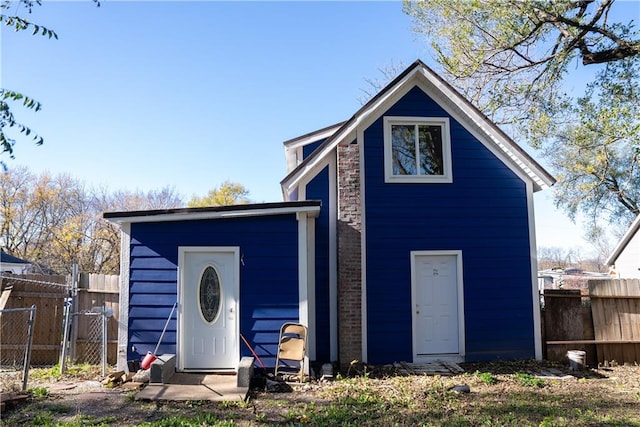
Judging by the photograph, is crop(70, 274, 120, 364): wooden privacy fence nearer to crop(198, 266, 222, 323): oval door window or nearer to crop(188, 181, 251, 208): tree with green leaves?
crop(198, 266, 222, 323): oval door window

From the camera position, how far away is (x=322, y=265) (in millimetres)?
9156

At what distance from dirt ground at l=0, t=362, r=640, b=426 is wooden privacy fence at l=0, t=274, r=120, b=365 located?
128 cm

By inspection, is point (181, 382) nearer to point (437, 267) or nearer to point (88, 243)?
point (437, 267)

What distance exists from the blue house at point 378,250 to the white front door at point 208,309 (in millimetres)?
19

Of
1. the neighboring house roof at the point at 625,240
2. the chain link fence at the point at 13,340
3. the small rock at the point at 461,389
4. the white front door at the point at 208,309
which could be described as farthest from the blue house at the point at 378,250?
the neighboring house roof at the point at 625,240

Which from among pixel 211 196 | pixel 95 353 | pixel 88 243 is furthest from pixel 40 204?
pixel 95 353

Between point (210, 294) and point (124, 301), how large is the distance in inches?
58.6

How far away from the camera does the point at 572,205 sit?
25.5m

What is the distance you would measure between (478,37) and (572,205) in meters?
16.5

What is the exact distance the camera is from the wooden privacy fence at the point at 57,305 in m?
8.86

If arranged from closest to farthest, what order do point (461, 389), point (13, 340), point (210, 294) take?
point (461, 389)
point (210, 294)
point (13, 340)

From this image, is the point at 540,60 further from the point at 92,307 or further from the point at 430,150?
the point at 92,307

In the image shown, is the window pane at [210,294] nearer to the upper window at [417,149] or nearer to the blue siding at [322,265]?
the blue siding at [322,265]

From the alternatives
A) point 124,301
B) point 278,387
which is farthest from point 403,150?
point 124,301
